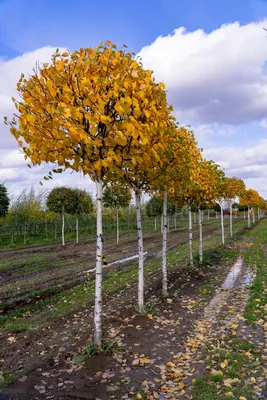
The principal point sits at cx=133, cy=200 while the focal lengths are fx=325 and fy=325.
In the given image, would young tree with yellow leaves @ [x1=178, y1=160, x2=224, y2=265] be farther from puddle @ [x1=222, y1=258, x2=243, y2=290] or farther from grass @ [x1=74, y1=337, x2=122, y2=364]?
grass @ [x1=74, y1=337, x2=122, y2=364]

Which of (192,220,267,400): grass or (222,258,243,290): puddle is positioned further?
(222,258,243,290): puddle

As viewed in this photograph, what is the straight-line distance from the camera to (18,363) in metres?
6.96

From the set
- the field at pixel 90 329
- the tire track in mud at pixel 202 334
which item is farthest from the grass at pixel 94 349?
the tire track in mud at pixel 202 334

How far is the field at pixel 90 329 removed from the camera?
595cm

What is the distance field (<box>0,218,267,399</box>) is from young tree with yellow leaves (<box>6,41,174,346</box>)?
249 cm

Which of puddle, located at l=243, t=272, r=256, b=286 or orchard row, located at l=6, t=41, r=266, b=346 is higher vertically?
orchard row, located at l=6, t=41, r=266, b=346

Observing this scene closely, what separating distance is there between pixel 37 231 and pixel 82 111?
36.7 metres

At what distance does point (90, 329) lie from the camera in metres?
8.62

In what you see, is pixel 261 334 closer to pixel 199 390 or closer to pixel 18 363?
pixel 199 390

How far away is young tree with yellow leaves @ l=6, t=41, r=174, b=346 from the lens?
19.7 feet

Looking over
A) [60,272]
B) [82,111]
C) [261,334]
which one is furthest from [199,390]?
[60,272]

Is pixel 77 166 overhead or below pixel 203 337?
overhead

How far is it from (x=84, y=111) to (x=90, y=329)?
5693mm

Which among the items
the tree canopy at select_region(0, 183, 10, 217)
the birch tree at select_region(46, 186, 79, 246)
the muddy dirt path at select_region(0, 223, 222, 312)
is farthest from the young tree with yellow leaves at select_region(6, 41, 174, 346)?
the birch tree at select_region(46, 186, 79, 246)
